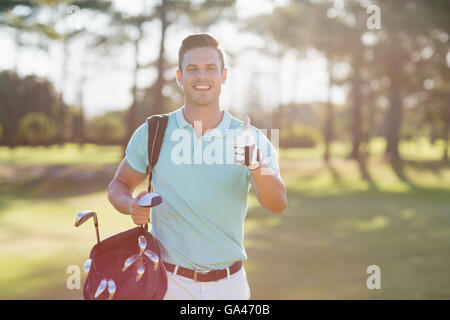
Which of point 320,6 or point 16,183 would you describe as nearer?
point 16,183

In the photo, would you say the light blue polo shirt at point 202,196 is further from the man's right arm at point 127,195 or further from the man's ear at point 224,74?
the man's ear at point 224,74

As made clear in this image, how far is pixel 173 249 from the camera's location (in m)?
2.93

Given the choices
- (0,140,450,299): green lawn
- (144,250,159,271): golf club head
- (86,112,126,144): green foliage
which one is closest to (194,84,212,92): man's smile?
(144,250,159,271): golf club head

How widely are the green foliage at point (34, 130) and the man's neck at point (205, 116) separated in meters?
48.5

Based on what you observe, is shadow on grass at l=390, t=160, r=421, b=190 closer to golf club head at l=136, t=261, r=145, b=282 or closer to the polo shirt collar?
the polo shirt collar

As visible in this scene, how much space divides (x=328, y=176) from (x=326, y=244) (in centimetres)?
1776

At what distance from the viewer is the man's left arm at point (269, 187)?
2.69m

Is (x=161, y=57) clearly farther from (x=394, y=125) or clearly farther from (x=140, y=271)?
(x=140, y=271)

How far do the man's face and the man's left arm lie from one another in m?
0.52

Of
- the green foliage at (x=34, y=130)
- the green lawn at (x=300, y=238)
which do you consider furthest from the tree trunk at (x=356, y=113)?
the green foliage at (x=34, y=130)

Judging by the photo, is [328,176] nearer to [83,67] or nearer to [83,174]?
[83,174]

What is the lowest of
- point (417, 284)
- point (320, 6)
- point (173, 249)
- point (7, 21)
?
point (417, 284)
